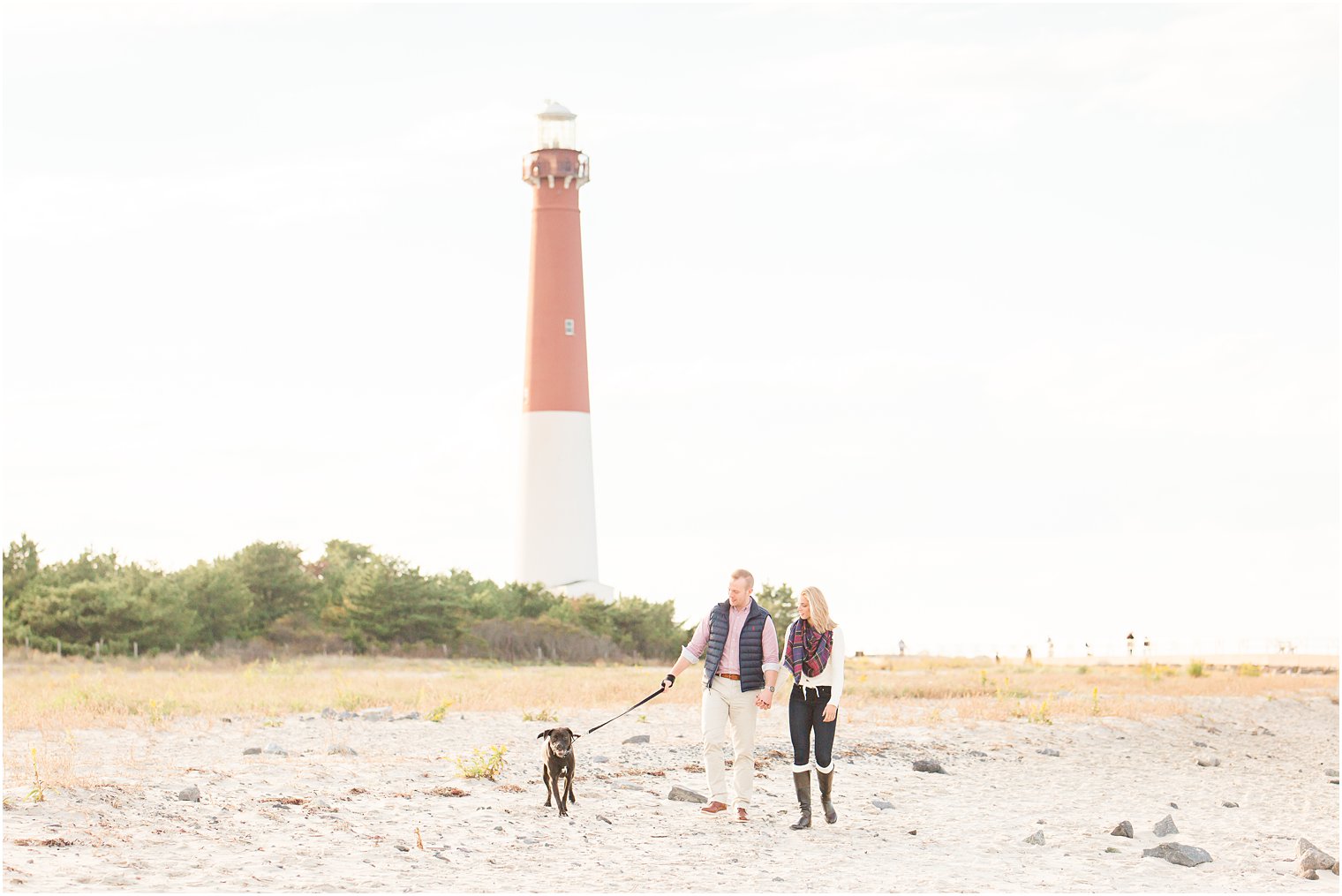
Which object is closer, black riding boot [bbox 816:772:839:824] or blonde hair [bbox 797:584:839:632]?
blonde hair [bbox 797:584:839:632]

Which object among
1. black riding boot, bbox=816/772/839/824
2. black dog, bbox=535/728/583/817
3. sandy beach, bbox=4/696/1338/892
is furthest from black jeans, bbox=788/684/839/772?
black dog, bbox=535/728/583/817

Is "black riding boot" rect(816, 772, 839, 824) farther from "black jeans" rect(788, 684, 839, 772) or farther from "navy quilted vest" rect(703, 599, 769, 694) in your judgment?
"navy quilted vest" rect(703, 599, 769, 694)

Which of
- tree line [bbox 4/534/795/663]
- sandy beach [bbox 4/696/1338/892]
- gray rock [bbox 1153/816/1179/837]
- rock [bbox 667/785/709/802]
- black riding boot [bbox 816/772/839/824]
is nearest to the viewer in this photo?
sandy beach [bbox 4/696/1338/892]

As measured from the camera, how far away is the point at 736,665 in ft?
39.9

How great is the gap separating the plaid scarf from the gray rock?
3.93 meters

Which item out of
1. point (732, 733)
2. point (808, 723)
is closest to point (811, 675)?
point (808, 723)

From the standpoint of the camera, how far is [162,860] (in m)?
10.2

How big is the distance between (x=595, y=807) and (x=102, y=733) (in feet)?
27.5

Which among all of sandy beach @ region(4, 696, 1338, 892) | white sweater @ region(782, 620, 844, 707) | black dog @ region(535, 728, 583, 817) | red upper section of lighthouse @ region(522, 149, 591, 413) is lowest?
sandy beach @ region(4, 696, 1338, 892)

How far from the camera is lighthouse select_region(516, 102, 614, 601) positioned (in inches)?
1741

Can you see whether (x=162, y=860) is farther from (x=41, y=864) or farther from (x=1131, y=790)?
(x=1131, y=790)

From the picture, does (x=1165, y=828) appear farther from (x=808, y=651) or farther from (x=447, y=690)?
(x=447, y=690)

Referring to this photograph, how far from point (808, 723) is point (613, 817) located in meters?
1.95

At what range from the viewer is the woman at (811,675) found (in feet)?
39.3
